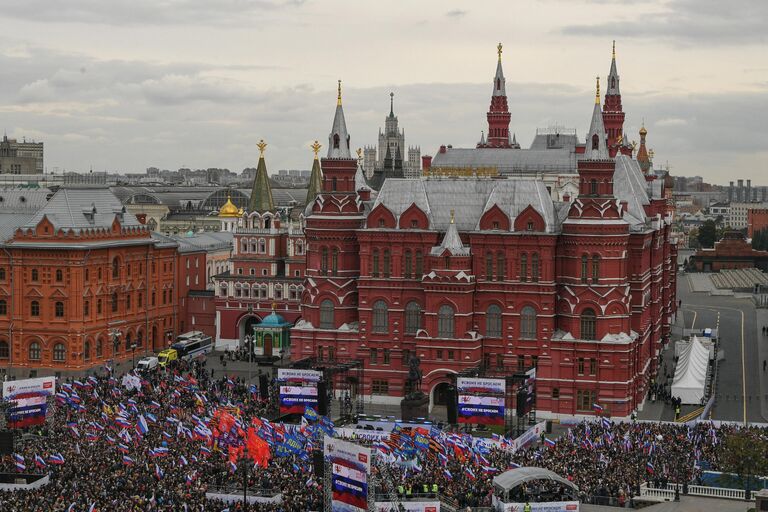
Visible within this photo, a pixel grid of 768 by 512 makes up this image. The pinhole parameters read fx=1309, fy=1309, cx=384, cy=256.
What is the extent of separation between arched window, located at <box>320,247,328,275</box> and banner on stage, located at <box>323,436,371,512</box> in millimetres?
31205

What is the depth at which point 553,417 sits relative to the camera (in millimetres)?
73250

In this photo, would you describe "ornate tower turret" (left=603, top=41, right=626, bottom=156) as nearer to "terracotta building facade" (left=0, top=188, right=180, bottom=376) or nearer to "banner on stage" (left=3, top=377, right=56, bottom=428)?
"terracotta building facade" (left=0, top=188, right=180, bottom=376)

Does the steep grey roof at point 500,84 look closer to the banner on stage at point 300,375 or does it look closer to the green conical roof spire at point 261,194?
the green conical roof spire at point 261,194

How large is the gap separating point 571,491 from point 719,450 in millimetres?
9923

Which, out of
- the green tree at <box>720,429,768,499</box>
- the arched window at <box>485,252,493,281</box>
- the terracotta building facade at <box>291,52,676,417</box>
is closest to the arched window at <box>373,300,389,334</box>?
the terracotta building facade at <box>291,52,676,417</box>

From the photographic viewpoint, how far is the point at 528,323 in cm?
7481

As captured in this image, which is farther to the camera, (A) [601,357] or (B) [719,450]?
(A) [601,357]

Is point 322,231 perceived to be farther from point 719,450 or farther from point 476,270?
point 719,450

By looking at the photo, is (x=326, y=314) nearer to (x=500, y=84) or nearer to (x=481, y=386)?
(x=481, y=386)

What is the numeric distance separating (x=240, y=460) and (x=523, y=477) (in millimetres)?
12296

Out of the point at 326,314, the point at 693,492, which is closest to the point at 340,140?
the point at 326,314

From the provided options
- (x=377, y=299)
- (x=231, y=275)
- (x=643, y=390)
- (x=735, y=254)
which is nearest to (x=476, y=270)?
(x=377, y=299)

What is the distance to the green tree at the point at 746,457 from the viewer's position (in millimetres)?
53500

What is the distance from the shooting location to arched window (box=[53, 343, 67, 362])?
279 feet
